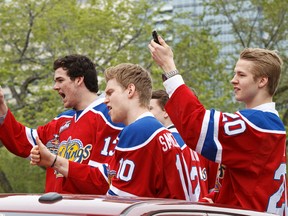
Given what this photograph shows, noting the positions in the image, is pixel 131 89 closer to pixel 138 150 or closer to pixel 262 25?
pixel 138 150

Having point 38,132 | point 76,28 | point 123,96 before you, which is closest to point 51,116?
point 76,28

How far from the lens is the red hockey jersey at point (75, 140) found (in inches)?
297

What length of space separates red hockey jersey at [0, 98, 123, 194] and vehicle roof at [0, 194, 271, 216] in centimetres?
246

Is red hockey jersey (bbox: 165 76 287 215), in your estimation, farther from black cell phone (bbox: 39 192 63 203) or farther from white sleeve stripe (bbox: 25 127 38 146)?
white sleeve stripe (bbox: 25 127 38 146)

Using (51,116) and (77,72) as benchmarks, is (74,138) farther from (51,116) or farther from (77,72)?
(51,116)

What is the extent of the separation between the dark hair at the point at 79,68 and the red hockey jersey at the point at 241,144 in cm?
203

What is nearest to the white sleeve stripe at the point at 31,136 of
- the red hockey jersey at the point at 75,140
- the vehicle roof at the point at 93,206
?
the red hockey jersey at the point at 75,140

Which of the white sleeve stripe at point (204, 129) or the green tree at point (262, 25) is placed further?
the green tree at point (262, 25)

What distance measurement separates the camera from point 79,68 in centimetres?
837

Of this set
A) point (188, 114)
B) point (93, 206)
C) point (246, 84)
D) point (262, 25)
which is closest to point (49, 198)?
point (93, 206)

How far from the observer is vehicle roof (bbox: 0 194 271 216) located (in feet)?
15.2

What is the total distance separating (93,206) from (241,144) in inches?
74.7

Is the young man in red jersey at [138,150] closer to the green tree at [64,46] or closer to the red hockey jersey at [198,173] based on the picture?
the red hockey jersey at [198,173]

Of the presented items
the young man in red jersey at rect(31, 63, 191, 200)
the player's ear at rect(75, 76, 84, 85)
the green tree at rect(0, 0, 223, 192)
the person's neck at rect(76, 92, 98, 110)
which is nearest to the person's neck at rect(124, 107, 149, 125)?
the young man in red jersey at rect(31, 63, 191, 200)
